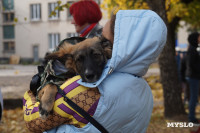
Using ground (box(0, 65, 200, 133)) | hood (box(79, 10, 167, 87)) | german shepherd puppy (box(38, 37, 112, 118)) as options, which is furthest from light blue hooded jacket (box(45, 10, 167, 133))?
ground (box(0, 65, 200, 133))

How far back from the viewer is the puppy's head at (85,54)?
2078 millimetres

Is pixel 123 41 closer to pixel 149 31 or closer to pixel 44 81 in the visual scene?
pixel 149 31

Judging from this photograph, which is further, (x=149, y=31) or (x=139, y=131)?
(x=139, y=131)

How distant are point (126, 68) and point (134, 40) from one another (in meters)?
0.21

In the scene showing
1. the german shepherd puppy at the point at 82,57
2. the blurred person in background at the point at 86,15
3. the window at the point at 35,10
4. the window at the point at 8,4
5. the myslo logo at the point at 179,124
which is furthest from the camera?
the window at the point at 35,10

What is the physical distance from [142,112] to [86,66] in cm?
52

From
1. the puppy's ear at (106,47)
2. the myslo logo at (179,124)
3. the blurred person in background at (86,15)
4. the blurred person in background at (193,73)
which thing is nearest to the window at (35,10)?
the blurred person in background at (193,73)

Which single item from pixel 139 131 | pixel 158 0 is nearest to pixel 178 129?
pixel 158 0

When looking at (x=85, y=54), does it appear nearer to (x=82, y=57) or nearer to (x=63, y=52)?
(x=82, y=57)

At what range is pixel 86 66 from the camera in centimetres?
206

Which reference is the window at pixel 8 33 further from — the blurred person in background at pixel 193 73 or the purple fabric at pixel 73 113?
the purple fabric at pixel 73 113

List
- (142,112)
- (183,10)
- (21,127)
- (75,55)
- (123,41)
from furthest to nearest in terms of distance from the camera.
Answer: (183,10) < (21,127) < (75,55) < (142,112) < (123,41)

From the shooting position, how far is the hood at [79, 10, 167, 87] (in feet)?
5.98

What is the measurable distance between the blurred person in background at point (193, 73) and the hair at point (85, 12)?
189 inches
